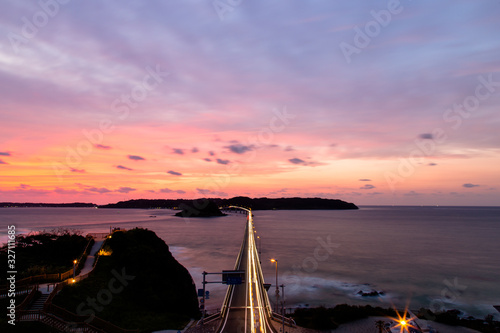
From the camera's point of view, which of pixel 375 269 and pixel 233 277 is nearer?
pixel 233 277

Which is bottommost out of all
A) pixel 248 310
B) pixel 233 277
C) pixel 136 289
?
pixel 248 310

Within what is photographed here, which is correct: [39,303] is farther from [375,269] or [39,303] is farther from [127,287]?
[375,269]

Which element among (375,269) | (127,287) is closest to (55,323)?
(127,287)

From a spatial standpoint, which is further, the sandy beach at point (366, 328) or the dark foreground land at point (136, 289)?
the sandy beach at point (366, 328)

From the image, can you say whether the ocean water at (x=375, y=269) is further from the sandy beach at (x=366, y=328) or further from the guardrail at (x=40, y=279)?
the guardrail at (x=40, y=279)

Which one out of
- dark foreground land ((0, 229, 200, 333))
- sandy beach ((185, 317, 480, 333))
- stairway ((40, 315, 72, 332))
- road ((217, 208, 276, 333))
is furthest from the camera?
sandy beach ((185, 317, 480, 333))

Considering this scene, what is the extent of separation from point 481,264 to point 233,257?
6789 centimetres

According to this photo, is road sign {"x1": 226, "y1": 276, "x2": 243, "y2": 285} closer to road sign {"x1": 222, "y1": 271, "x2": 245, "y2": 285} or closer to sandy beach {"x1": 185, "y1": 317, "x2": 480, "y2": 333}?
road sign {"x1": 222, "y1": 271, "x2": 245, "y2": 285}

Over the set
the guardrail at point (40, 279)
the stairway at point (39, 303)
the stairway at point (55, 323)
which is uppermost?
the guardrail at point (40, 279)

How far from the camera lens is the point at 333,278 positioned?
71438mm

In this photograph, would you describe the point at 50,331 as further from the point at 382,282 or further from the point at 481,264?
the point at 481,264

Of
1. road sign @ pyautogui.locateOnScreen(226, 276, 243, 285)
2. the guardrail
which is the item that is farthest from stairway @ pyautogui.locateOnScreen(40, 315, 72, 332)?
road sign @ pyautogui.locateOnScreen(226, 276, 243, 285)

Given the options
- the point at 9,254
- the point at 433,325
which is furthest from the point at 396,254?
the point at 9,254

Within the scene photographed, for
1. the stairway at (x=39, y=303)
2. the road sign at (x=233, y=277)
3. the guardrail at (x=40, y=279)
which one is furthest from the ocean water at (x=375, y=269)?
the stairway at (x=39, y=303)
